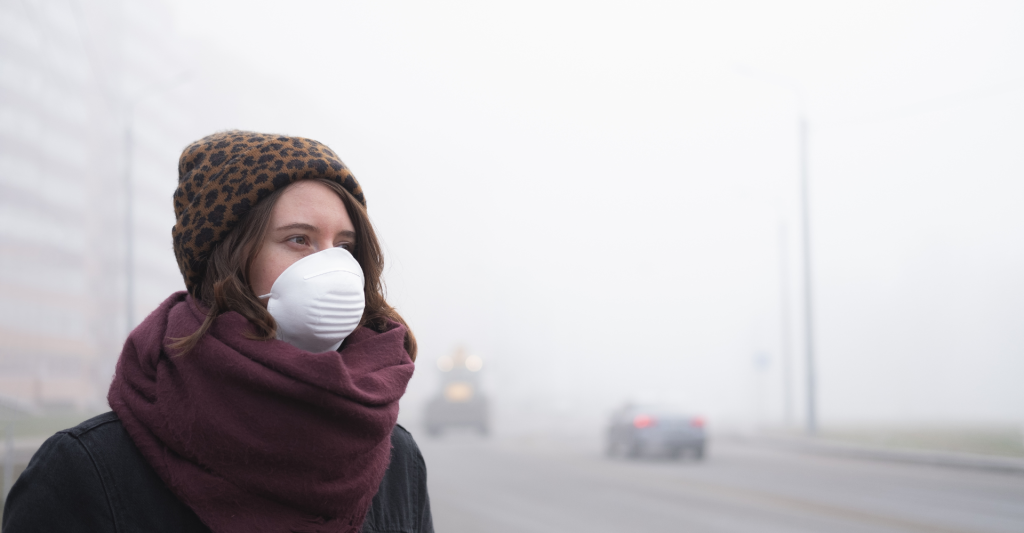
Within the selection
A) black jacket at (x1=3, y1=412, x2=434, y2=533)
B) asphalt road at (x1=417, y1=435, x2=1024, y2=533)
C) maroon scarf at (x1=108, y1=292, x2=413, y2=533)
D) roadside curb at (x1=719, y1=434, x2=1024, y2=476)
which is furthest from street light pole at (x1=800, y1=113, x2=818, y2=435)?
black jacket at (x1=3, y1=412, x2=434, y2=533)

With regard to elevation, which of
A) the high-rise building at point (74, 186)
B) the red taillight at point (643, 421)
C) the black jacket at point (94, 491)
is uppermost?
the high-rise building at point (74, 186)

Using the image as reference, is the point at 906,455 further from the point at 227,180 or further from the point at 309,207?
the point at 227,180

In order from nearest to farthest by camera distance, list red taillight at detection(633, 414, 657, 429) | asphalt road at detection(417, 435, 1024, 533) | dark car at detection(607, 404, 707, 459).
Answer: asphalt road at detection(417, 435, 1024, 533)
dark car at detection(607, 404, 707, 459)
red taillight at detection(633, 414, 657, 429)

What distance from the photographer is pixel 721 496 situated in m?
12.4

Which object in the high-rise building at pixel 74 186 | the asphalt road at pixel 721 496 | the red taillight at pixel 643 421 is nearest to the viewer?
the asphalt road at pixel 721 496

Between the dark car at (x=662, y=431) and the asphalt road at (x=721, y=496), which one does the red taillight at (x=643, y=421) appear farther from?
the asphalt road at (x=721, y=496)

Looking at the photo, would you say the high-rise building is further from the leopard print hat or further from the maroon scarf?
the maroon scarf

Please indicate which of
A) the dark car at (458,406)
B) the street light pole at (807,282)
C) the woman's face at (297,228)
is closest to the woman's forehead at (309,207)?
the woman's face at (297,228)

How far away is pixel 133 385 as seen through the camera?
1799mm

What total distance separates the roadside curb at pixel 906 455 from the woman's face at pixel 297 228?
14.8 meters

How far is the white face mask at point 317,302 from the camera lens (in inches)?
73.8

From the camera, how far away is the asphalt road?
32.0 feet

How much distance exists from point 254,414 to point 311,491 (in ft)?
0.60

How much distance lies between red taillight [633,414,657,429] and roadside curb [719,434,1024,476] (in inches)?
157
